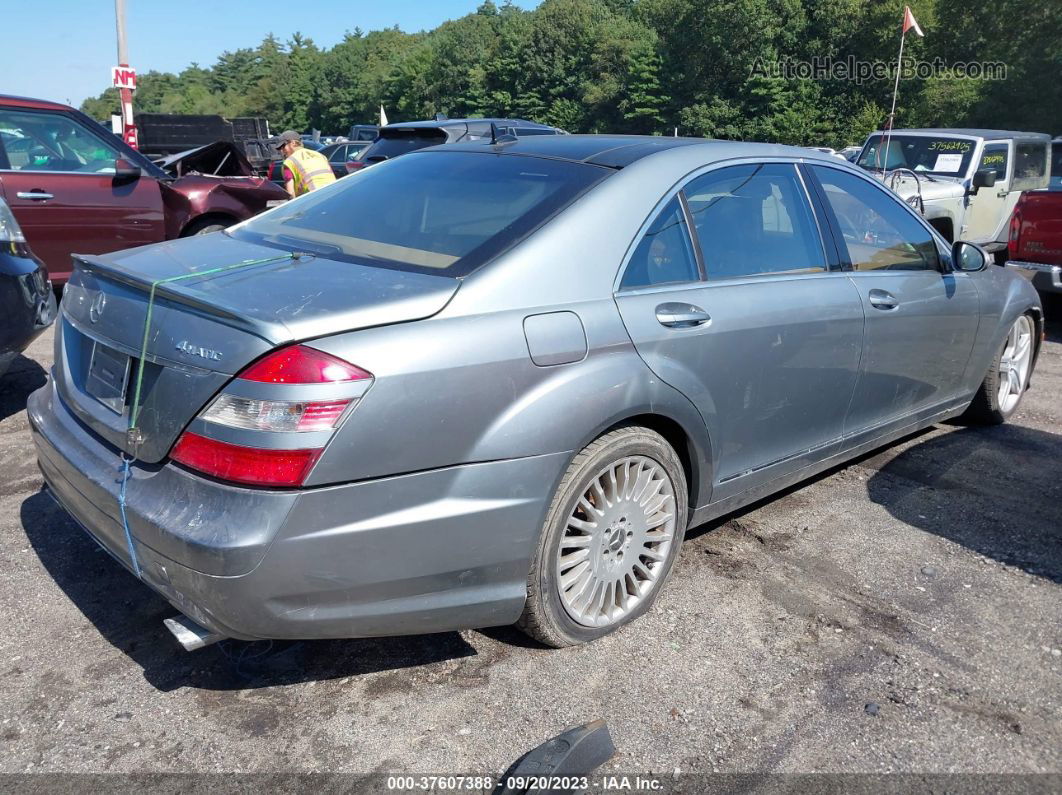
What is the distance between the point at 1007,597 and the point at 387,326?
2.57m

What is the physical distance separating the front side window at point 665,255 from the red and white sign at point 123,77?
1792 centimetres

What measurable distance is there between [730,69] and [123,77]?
33806 millimetres

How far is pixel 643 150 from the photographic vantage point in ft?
10.9

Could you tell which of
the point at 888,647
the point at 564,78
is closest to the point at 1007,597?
the point at 888,647

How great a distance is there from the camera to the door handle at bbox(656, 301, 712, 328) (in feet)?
9.87

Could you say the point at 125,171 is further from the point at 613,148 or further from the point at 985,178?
the point at 985,178

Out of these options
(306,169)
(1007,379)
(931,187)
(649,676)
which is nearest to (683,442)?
(649,676)

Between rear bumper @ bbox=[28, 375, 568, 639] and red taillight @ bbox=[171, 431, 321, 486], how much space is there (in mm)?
34

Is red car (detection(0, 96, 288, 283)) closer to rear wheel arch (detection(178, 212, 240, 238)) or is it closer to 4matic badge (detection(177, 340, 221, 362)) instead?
rear wheel arch (detection(178, 212, 240, 238))

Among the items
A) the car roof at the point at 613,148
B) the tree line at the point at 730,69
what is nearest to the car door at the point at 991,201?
the car roof at the point at 613,148

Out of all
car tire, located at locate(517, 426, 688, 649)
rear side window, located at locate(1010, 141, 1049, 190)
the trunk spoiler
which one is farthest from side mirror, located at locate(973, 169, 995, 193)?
the trunk spoiler

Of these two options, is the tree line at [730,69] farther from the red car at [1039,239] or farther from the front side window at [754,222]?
the front side window at [754,222]

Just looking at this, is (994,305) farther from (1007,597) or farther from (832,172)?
(1007,597)

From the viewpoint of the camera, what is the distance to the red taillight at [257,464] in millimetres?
2264
